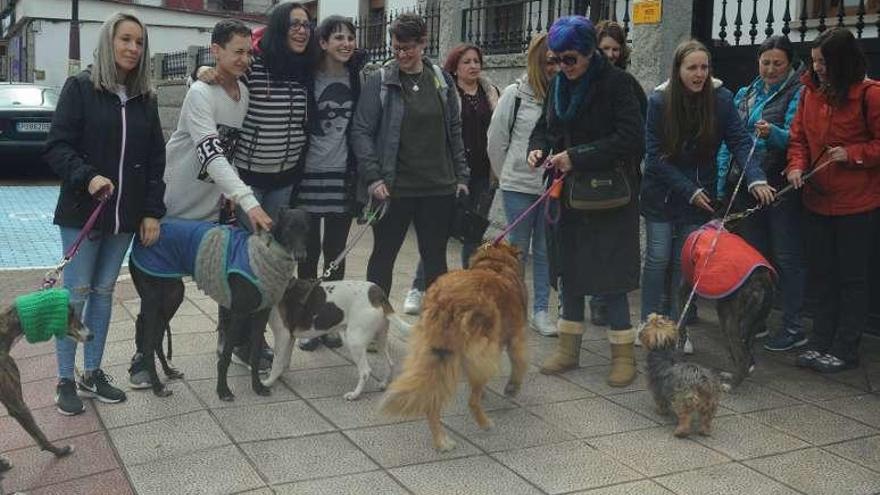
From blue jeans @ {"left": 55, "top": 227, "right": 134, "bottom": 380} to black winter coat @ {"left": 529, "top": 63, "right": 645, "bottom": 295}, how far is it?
2.39 m

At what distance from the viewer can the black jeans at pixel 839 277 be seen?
16.8 feet

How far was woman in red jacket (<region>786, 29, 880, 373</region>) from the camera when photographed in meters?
4.91

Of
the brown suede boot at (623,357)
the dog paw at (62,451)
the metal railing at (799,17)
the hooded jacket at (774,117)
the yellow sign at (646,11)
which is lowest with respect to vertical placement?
the dog paw at (62,451)

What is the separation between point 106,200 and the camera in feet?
13.7

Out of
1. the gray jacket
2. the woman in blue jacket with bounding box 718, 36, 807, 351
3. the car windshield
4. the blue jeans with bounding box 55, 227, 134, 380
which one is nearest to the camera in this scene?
the blue jeans with bounding box 55, 227, 134, 380

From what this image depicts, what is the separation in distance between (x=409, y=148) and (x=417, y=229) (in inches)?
22.1

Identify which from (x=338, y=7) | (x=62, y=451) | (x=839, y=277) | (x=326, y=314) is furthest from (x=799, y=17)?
(x=338, y=7)

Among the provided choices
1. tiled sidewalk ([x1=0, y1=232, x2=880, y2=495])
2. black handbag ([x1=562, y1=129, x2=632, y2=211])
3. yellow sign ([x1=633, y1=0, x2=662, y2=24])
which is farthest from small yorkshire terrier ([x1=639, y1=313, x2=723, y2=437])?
yellow sign ([x1=633, y1=0, x2=662, y2=24])

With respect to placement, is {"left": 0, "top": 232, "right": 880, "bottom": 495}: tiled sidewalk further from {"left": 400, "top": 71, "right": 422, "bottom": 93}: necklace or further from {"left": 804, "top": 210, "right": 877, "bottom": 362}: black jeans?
{"left": 400, "top": 71, "right": 422, "bottom": 93}: necklace

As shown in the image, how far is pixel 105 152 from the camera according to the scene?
13.9ft

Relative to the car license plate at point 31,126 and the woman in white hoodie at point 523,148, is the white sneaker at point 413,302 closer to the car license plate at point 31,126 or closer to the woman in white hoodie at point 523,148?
the woman in white hoodie at point 523,148

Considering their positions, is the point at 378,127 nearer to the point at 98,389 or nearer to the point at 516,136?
the point at 516,136

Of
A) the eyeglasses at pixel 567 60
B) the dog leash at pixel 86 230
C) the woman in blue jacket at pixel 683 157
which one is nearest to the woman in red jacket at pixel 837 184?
the woman in blue jacket at pixel 683 157

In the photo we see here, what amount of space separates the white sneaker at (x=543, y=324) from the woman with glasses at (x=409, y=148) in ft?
3.27
